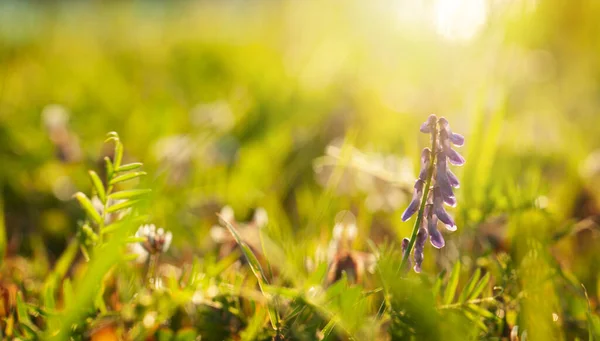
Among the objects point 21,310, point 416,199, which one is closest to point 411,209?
point 416,199

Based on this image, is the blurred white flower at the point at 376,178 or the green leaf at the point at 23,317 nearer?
the green leaf at the point at 23,317

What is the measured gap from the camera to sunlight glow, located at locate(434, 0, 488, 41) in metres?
2.64

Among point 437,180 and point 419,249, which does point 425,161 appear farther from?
point 419,249

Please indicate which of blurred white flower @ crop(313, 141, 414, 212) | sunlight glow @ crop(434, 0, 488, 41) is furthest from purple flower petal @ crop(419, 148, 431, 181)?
sunlight glow @ crop(434, 0, 488, 41)

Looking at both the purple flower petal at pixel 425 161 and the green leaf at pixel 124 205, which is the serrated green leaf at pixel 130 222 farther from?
the purple flower petal at pixel 425 161

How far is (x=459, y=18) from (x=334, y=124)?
850 millimetres

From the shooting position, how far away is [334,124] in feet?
9.47

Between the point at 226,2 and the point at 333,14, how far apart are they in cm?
487

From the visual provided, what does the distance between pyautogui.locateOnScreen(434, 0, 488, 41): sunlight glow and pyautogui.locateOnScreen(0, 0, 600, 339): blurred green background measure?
16mm

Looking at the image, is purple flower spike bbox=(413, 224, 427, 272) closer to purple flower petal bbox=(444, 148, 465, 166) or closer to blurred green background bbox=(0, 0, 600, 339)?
purple flower petal bbox=(444, 148, 465, 166)

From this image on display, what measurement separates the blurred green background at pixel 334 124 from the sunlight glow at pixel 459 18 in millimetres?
16

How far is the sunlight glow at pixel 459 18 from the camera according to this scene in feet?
8.67

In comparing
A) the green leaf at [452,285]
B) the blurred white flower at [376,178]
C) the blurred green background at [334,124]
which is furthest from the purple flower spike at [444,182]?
the blurred white flower at [376,178]

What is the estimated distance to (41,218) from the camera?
6.91 feet
